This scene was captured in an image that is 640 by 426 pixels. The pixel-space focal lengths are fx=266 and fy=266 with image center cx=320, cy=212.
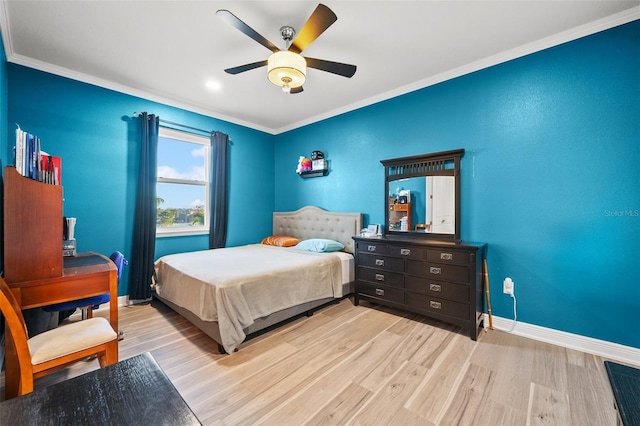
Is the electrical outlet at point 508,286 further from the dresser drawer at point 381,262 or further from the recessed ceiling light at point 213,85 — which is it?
the recessed ceiling light at point 213,85

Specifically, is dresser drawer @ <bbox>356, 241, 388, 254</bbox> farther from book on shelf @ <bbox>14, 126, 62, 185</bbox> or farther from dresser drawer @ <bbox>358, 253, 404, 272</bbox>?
book on shelf @ <bbox>14, 126, 62, 185</bbox>

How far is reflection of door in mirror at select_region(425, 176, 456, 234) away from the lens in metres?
3.07

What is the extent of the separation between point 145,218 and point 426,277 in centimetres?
349


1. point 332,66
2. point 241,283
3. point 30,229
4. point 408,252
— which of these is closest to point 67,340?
point 30,229

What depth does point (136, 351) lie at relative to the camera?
7.52ft

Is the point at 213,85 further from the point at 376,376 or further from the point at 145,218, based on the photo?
the point at 376,376

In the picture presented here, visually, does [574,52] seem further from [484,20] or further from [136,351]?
[136,351]

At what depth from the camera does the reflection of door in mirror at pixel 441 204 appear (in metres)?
3.07

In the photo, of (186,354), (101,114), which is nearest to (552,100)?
(186,354)

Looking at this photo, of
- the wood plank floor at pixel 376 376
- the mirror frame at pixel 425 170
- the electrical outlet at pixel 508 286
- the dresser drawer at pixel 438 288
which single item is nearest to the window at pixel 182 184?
the wood plank floor at pixel 376 376

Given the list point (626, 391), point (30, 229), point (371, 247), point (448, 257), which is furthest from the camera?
point (371, 247)

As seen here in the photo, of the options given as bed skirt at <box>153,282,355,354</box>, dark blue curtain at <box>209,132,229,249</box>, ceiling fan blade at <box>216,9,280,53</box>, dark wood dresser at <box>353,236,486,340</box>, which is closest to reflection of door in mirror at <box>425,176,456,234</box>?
dark wood dresser at <box>353,236,486,340</box>

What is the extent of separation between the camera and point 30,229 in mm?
1708

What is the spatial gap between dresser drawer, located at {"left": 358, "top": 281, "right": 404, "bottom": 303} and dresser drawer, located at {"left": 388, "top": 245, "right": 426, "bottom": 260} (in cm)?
41
